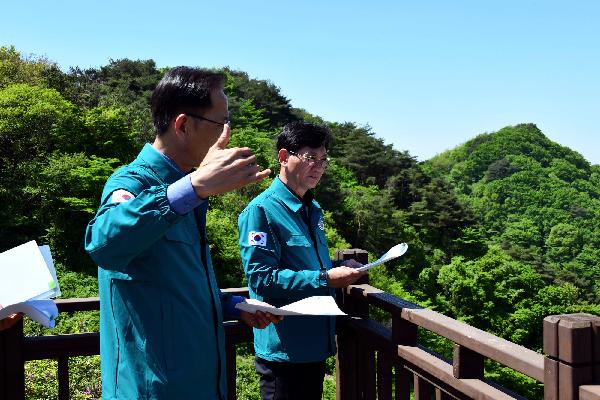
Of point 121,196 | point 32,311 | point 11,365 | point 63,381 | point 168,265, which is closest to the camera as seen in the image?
point 121,196

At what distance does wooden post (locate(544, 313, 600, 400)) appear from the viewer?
1.15 metres

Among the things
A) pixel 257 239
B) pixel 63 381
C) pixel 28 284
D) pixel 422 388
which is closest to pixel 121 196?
pixel 28 284

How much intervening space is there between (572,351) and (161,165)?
92 cm

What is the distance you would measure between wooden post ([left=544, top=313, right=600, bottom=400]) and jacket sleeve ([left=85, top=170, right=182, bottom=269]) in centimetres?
75

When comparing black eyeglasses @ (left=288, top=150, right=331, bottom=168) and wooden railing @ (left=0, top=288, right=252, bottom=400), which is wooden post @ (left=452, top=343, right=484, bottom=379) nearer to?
black eyeglasses @ (left=288, top=150, right=331, bottom=168)

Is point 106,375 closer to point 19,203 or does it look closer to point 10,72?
point 19,203

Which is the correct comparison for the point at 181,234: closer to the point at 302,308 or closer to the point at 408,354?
the point at 302,308

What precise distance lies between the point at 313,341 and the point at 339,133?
33278mm

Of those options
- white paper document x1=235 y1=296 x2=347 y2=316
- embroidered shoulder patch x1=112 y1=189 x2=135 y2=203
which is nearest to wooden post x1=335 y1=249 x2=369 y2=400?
white paper document x1=235 y1=296 x2=347 y2=316

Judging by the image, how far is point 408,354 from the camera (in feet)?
6.24

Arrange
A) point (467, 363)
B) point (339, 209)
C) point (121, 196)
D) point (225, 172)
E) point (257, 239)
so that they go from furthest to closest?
point (339, 209) < point (257, 239) < point (467, 363) < point (121, 196) < point (225, 172)

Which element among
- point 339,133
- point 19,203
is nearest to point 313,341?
point 19,203

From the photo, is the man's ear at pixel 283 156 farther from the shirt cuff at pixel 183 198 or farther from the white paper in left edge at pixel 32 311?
the shirt cuff at pixel 183 198

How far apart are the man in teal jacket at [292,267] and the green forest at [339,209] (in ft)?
11.6
